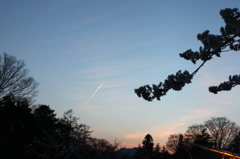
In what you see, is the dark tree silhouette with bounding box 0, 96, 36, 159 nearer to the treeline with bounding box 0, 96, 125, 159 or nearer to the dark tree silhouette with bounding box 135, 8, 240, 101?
the treeline with bounding box 0, 96, 125, 159

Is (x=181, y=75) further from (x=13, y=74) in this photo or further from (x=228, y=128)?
(x=228, y=128)

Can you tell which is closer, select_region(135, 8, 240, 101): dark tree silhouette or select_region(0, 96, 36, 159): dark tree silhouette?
select_region(135, 8, 240, 101): dark tree silhouette

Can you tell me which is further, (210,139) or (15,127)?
(210,139)

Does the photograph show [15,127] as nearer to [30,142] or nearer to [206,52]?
[30,142]

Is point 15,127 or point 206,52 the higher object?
point 15,127

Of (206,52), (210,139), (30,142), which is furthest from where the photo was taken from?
(210,139)

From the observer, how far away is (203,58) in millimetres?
3574

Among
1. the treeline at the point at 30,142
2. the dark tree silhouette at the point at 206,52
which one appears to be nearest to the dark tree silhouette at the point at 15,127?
the treeline at the point at 30,142

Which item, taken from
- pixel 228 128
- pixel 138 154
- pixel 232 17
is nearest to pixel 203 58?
pixel 232 17

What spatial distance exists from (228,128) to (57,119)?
3571 centimetres

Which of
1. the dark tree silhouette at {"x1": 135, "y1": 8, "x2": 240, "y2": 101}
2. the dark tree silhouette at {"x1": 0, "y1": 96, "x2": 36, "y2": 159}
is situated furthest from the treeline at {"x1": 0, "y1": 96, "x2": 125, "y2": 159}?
the dark tree silhouette at {"x1": 135, "y1": 8, "x2": 240, "y2": 101}

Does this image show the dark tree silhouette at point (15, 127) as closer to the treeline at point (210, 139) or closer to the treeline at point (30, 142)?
the treeline at point (30, 142)

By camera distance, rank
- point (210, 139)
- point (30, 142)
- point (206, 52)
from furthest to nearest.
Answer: point (210, 139) → point (30, 142) → point (206, 52)

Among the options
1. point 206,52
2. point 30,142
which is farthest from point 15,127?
point 206,52
